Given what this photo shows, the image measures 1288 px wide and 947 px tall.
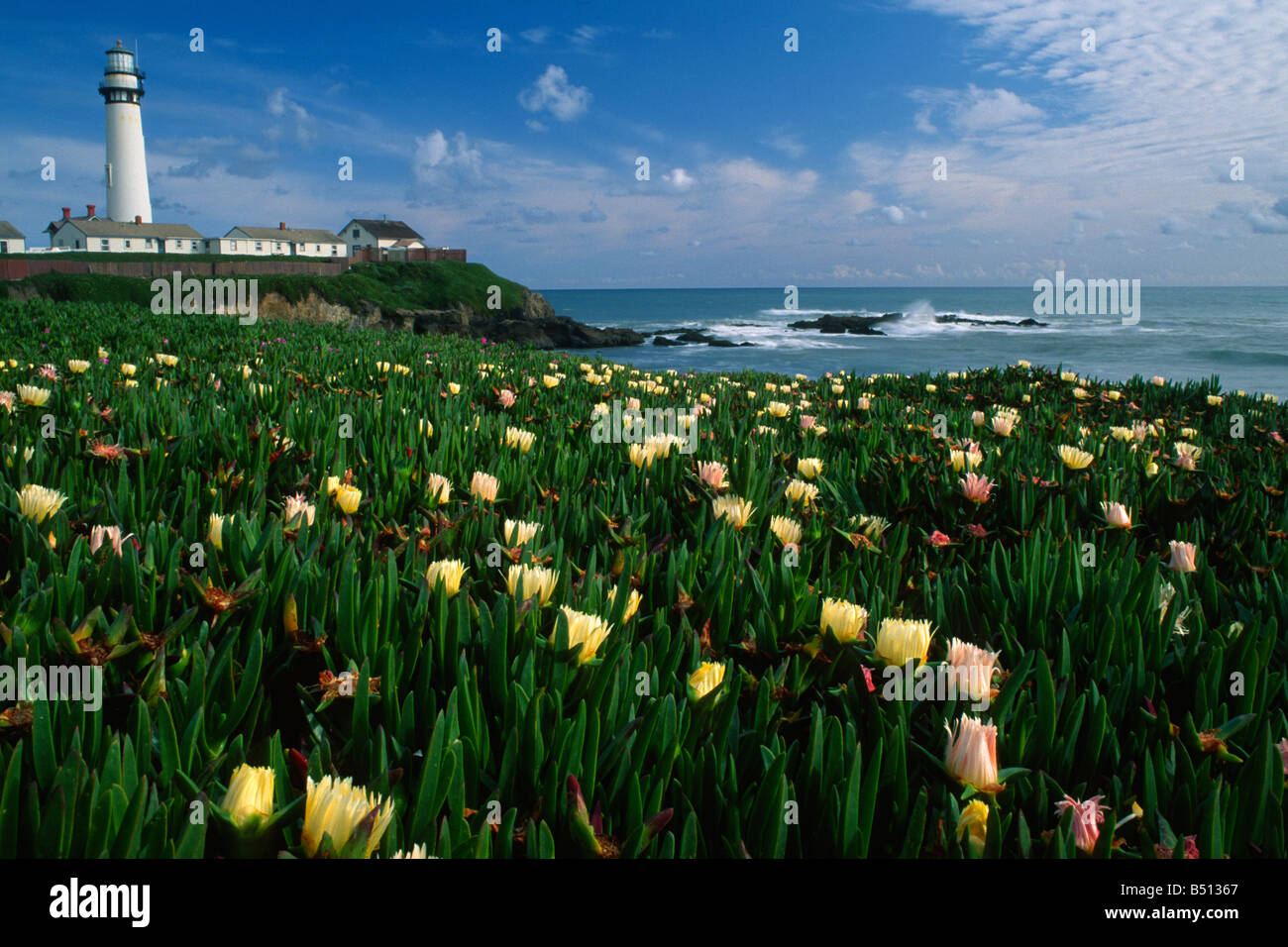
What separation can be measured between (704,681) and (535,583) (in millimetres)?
376

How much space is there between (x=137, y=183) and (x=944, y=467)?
256 ft

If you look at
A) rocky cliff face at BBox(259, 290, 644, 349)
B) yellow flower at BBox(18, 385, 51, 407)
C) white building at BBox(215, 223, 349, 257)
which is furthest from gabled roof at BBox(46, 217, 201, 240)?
yellow flower at BBox(18, 385, 51, 407)

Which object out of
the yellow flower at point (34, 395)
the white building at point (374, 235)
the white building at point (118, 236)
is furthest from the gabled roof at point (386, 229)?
the yellow flower at point (34, 395)

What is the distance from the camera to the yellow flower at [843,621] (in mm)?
1318

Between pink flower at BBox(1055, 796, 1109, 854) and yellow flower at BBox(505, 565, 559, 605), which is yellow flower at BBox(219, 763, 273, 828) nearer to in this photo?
yellow flower at BBox(505, 565, 559, 605)

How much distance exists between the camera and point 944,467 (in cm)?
263

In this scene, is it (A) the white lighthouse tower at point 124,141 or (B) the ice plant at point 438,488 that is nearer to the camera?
(B) the ice plant at point 438,488

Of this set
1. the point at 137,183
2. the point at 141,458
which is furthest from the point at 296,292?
the point at 141,458

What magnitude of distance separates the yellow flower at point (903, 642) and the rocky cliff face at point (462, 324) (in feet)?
146

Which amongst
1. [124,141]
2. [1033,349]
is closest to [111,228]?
[124,141]

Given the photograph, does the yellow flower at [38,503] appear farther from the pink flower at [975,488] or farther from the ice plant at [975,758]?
the pink flower at [975,488]

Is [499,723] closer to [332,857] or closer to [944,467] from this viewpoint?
[332,857]

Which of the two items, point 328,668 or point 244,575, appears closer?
point 328,668

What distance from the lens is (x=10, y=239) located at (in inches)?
2992
